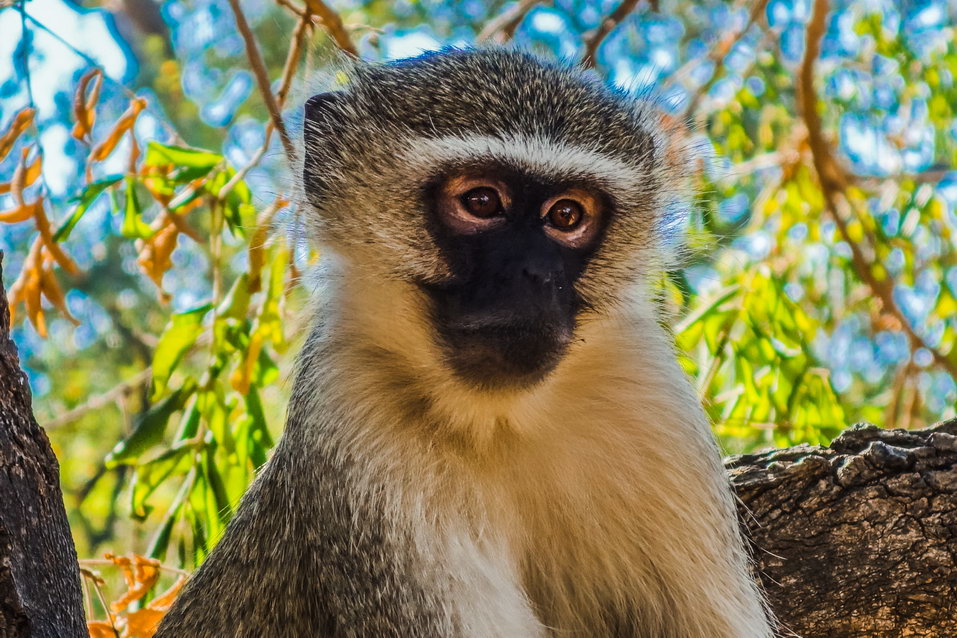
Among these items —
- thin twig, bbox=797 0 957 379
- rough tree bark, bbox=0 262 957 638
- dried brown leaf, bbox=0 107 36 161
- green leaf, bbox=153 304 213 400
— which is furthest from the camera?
thin twig, bbox=797 0 957 379

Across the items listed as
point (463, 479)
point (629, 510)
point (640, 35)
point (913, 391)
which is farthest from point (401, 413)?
point (640, 35)

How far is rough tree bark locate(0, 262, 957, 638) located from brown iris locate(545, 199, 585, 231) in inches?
34.0

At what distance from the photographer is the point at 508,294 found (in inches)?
97.3

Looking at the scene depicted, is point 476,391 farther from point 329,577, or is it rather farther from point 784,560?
point 784,560

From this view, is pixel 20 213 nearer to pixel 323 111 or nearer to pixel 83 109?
pixel 83 109

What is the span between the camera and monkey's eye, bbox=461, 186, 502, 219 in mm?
2691

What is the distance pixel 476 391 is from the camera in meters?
2.63

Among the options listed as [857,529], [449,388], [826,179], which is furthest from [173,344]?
[826,179]

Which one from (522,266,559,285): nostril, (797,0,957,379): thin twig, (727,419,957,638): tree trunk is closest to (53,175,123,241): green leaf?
(522,266,559,285): nostril

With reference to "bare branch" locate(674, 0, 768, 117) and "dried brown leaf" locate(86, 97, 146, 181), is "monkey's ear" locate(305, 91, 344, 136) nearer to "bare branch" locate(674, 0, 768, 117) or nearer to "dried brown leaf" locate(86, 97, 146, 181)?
"dried brown leaf" locate(86, 97, 146, 181)

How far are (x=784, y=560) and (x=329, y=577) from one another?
48.2 inches

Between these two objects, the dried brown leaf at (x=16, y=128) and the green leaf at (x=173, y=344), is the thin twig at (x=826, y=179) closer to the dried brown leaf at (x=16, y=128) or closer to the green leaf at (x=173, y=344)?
the green leaf at (x=173, y=344)

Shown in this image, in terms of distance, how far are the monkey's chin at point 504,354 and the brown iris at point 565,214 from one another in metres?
0.34

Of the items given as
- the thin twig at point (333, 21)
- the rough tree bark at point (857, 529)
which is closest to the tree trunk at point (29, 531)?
the rough tree bark at point (857, 529)
